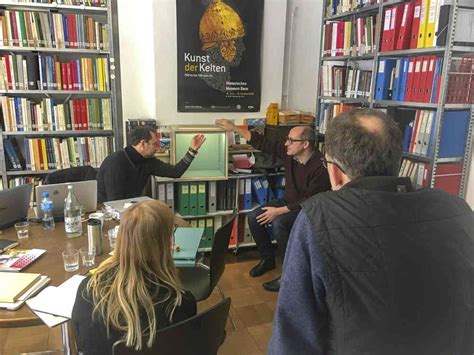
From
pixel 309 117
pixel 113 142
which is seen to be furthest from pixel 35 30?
pixel 309 117

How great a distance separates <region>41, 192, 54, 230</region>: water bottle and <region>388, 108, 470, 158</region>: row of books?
7.53 feet

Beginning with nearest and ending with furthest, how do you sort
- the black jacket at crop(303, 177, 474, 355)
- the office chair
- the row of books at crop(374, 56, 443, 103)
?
the black jacket at crop(303, 177, 474, 355)
the office chair
the row of books at crop(374, 56, 443, 103)

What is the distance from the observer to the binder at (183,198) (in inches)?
143

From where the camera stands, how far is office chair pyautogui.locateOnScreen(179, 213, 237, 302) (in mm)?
2252

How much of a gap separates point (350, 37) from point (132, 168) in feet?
7.37

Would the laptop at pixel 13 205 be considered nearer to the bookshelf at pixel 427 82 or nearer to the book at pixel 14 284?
the book at pixel 14 284

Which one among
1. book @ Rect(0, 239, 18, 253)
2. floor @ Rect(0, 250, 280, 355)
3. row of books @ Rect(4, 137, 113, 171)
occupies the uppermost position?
row of books @ Rect(4, 137, 113, 171)

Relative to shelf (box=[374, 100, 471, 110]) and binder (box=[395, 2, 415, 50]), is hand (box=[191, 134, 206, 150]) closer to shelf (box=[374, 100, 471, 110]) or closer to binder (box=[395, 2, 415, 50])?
shelf (box=[374, 100, 471, 110])

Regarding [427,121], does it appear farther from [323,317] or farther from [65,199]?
[65,199]

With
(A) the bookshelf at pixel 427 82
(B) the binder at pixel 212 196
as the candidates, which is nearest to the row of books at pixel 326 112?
(A) the bookshelf at pixel 427 82

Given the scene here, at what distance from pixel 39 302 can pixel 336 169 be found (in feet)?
4.02

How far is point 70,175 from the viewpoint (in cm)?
311

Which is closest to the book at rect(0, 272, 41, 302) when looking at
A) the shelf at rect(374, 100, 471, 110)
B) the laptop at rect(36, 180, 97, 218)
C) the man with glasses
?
the laptop at rect(36, 180, 97, 218)

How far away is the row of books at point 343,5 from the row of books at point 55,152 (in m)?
2.49
